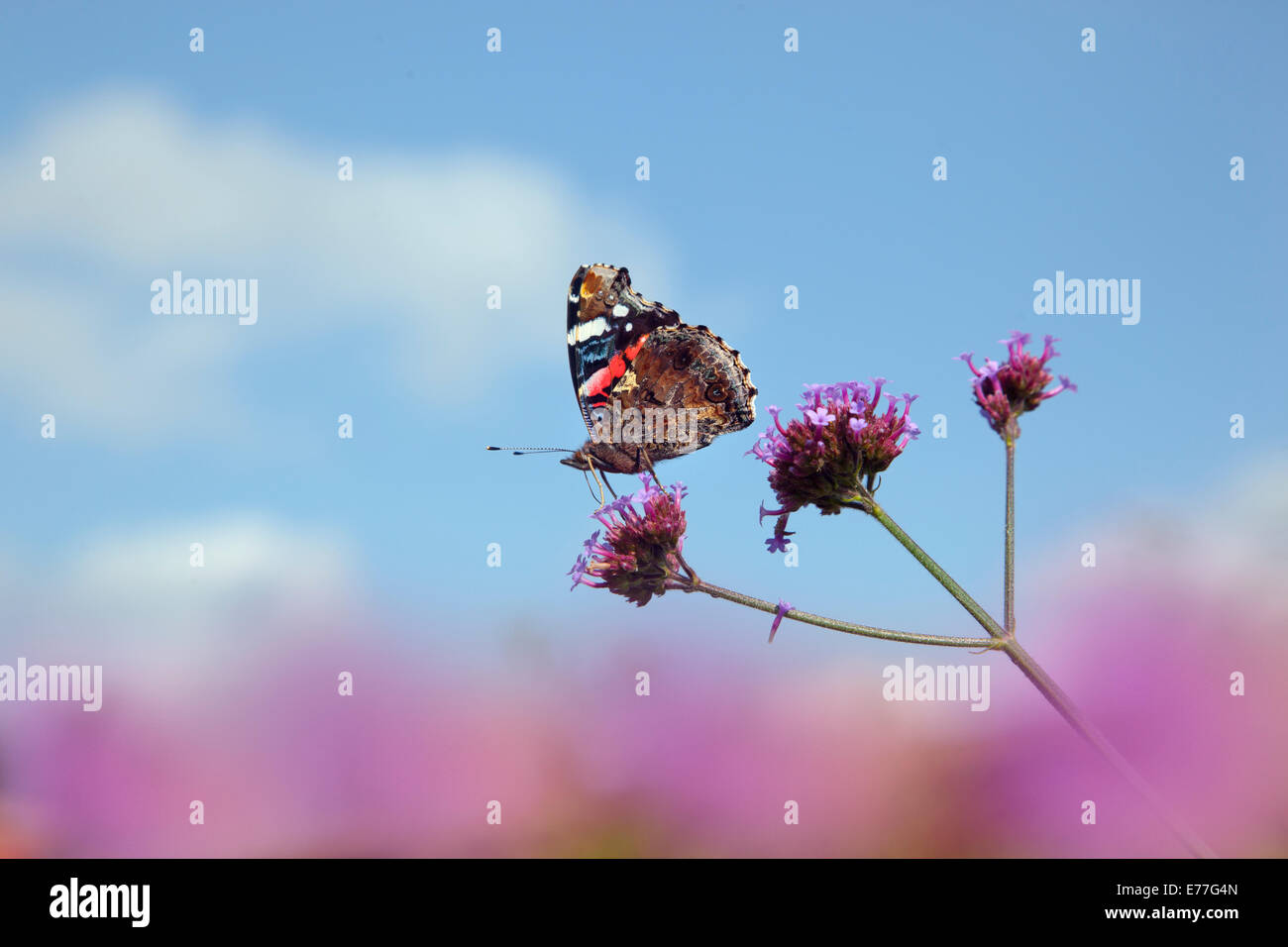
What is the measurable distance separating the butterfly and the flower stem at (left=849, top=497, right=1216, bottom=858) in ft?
5.09

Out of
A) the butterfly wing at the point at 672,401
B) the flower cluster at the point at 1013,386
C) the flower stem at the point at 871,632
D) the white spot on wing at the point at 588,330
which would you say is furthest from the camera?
the white spot on wing at the point at 588,330

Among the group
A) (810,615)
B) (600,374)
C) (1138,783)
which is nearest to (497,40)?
(600,374)

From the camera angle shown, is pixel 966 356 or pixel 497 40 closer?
pixel 966 356

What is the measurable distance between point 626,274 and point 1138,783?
3983 mm

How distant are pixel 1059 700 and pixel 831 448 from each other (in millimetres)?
1465

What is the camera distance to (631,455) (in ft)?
15.6

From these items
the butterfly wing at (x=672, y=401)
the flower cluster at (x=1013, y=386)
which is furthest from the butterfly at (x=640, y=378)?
the flower cluster at (x=1013, y=386)

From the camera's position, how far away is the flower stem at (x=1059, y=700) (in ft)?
8.19

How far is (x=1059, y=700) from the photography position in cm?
276

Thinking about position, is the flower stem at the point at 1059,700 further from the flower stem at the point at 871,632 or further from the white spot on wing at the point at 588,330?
the white spot on wing at the point at 588,330

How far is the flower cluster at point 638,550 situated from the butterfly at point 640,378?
1.42ft

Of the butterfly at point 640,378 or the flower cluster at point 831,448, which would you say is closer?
the flower cluster at point 831,448

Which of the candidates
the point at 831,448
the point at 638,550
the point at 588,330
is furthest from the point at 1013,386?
the point at 588,330
